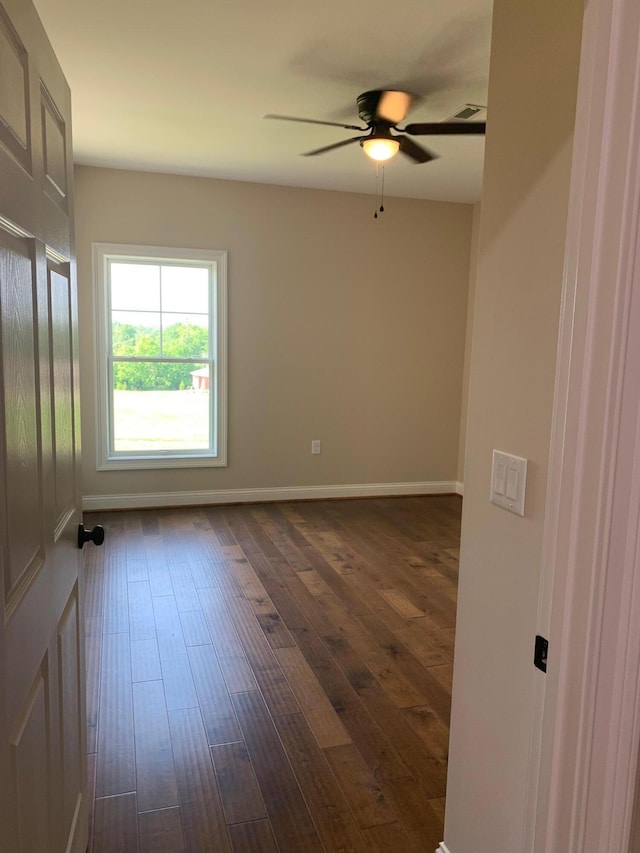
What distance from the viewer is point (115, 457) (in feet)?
16.6

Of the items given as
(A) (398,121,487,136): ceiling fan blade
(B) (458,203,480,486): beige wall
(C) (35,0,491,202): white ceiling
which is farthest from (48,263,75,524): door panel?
(B) (458,203,480,486): beige wall

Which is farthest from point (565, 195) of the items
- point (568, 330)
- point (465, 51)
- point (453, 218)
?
point (453, 218)

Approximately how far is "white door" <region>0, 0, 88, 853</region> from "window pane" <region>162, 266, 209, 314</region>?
359 cm

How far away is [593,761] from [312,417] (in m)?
4.73

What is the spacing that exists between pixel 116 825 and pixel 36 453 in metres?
1.35

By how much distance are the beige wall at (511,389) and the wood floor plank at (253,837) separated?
0.58 metres

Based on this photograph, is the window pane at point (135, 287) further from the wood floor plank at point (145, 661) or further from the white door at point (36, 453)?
the white door at point (36, 453)

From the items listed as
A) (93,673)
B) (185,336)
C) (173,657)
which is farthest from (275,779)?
(185,336)

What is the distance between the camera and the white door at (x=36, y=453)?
3.13 ft

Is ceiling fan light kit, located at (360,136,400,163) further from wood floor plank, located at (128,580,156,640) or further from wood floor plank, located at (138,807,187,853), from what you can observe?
wood floor plank, located at (138,807,187,853)

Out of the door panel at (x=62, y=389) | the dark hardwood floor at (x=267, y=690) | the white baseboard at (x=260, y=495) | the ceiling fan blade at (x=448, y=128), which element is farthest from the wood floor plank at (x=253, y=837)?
the white baseboard at (x=260, y=495)

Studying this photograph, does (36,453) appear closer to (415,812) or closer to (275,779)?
(275,779)

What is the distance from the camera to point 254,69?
2.87 m

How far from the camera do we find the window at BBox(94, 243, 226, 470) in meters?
4.95
